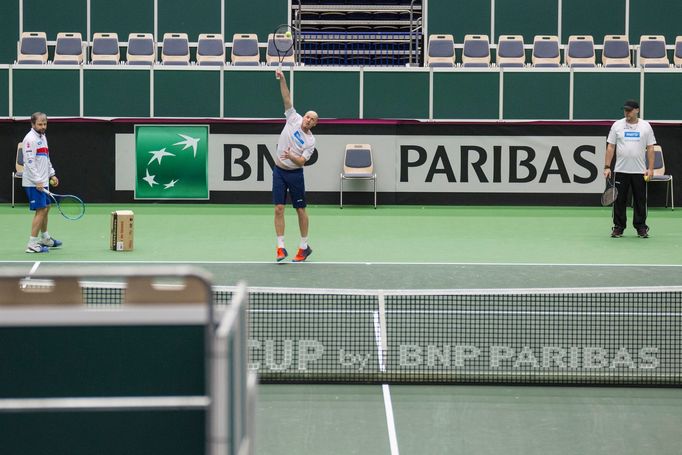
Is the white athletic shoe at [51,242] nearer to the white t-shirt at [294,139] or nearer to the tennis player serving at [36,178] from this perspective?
the tennis player serving at [36,178]

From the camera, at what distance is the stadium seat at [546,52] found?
2194cm

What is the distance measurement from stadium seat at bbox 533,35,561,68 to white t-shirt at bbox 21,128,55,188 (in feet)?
40.0

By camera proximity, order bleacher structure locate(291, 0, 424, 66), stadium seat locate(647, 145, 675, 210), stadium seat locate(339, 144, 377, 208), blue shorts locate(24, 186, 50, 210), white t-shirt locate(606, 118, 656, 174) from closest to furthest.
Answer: blue shorts locate(24, 186, 50, 210) < white t-shirt locate(606, 118, 656, 174) < stadium seat locate(647, 145, 675, 210) < stadium seat locate(339, 144, 377, 208) < bleacher structure locate(291, 0, 424, 66)

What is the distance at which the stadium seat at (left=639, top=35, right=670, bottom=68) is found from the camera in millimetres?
22094

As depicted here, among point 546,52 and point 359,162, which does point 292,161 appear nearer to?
point 359,162

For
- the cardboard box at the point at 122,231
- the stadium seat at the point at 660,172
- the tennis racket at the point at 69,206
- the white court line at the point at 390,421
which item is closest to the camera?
the white court line at the point at 390,421

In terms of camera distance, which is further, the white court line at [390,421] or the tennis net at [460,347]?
the tennis net at [460,347]

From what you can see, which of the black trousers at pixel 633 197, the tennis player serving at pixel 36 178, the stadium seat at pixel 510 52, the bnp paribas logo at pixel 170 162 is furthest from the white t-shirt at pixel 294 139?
the stadium seat at pixel 510 52

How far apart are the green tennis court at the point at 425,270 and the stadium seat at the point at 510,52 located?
4186 millimetres

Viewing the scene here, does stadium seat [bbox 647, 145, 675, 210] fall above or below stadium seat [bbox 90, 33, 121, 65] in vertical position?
below

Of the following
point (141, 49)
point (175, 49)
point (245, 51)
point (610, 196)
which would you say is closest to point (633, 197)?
point (610, 196)

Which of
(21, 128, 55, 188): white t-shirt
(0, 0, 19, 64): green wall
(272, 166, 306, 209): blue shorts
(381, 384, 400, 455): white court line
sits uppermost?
(0, 0, 19, 64): green wall

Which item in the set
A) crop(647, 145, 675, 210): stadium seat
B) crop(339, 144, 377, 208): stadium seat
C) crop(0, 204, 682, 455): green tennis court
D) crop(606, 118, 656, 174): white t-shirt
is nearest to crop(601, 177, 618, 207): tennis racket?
crop(606, 118, 656, 174): white t-shirt

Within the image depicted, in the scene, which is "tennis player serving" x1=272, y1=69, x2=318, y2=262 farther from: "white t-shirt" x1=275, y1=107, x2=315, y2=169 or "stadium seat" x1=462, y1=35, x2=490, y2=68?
"stadium seat" x1=462, y1=35, x2=490, y2=68
